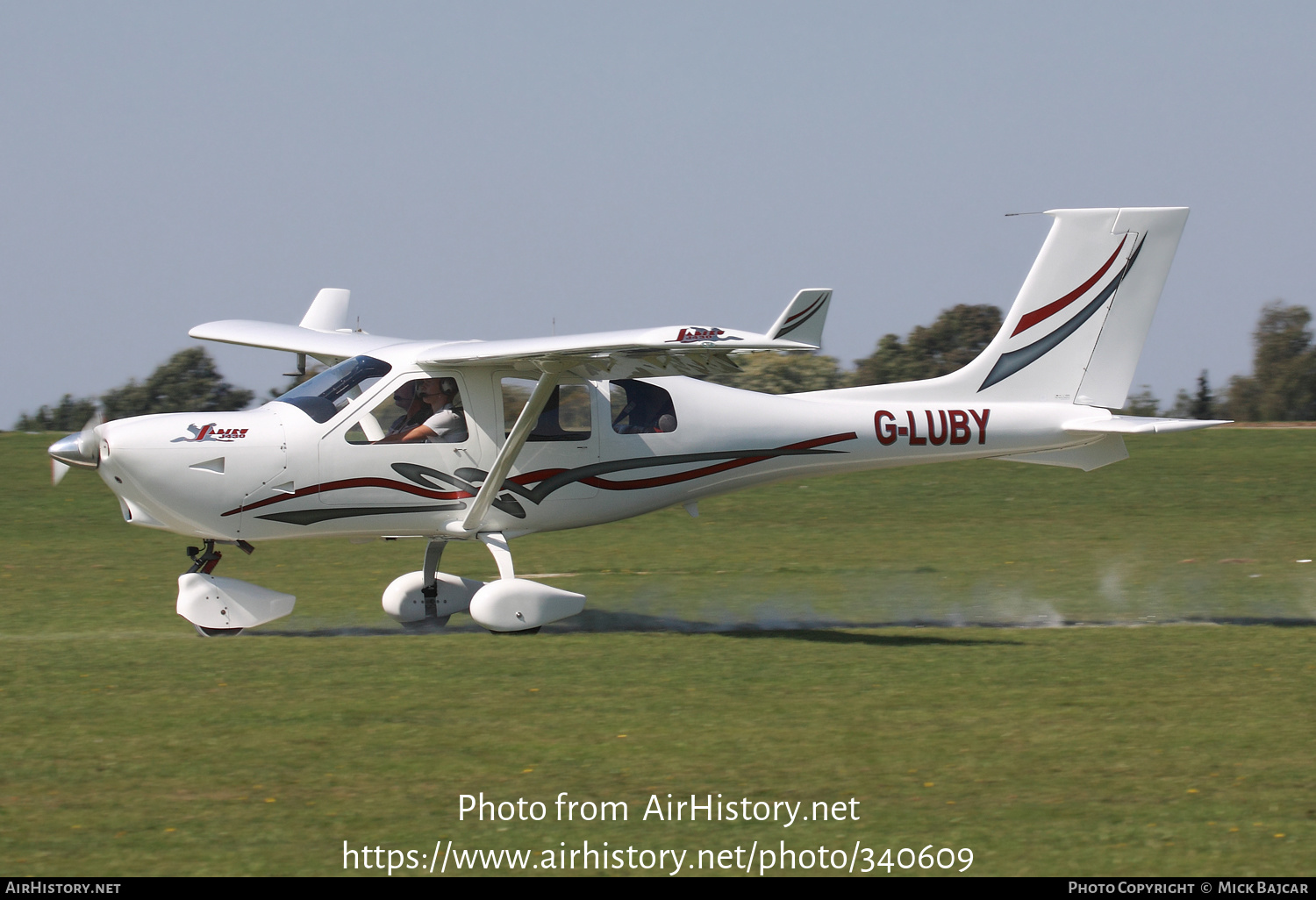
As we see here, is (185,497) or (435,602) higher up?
(185,497)

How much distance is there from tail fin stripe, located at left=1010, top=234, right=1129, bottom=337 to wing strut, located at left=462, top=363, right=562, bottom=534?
506 cm

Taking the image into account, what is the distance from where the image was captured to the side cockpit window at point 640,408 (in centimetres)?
1289

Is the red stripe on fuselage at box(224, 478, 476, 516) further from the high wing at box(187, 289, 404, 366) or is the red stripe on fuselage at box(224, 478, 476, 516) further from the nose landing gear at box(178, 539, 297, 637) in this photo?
the high wing at box(187, 289, 404, 366)

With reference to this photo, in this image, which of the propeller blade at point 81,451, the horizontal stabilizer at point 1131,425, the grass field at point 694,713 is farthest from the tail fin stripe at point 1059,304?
the propeller blade at point 81,451

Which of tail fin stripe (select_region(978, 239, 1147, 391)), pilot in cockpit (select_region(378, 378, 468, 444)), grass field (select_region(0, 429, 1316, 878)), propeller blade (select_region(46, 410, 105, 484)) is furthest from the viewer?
tail fin stripe (select_region(978, 239, 1147, 391))

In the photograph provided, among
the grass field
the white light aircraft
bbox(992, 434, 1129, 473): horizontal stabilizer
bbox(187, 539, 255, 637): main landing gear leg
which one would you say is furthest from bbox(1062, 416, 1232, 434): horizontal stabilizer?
bbox(187, 539, 255, 637): main landing gear leg

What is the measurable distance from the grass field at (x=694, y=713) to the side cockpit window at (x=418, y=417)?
1773 mm

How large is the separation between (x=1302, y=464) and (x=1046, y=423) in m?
16.9

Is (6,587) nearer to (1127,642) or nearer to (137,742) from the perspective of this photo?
(137,742)

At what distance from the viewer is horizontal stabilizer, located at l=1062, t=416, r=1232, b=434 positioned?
12977 millimetres

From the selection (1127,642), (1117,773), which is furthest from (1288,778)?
(1127,642)

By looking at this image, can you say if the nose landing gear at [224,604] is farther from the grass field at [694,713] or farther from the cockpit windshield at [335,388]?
the cockpit windshield at [335,388]

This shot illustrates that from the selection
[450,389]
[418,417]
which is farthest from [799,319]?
[418,417]

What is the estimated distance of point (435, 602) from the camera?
13.0 m
